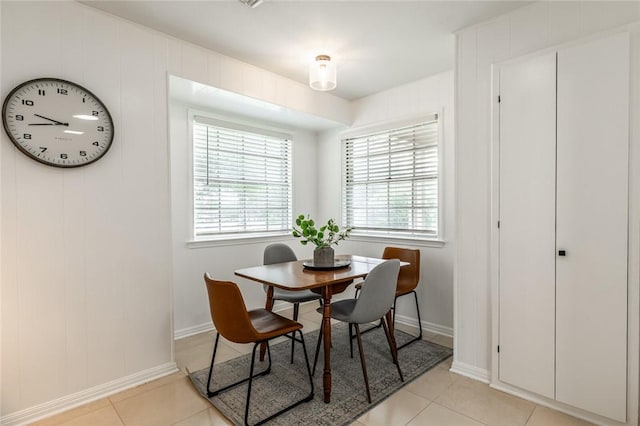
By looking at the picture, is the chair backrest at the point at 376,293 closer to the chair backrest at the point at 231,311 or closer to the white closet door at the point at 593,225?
the chair backrest at the point at 231,311

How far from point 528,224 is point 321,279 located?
4.58 ft

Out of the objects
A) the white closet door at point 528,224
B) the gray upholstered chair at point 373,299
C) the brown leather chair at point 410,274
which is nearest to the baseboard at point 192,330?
the brown leather chair at point 410,274

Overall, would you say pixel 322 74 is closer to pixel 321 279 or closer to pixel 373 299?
pixel 321 279

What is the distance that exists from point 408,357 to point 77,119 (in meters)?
2.99

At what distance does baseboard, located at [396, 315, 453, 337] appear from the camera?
335 cm

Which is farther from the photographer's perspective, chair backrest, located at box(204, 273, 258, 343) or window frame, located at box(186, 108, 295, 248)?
window frame, located at box(186, 108, 295, 248)

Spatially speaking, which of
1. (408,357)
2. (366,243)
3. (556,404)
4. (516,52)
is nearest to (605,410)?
(556,404)

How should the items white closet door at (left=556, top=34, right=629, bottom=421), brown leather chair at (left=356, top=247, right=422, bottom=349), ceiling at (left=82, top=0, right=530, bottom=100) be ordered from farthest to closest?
brown leather chair at (left=356, top=247, right=422, bottom=349) → ceiling at (left=82, top=0, right=530, bottom=100) → white closet door at (left=556, top=34, right=629, bottom=421)

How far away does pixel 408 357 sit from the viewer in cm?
281

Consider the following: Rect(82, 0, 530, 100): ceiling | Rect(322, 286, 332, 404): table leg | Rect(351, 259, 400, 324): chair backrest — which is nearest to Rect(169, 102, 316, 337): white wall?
Rect(82, 0, 530, 100): ceiling

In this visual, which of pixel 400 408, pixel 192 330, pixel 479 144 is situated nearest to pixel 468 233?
pixel 479 144

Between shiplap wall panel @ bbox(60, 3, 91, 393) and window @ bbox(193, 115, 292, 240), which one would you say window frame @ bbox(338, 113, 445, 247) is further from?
shiplap wall panel @ bbox(60, 3, 91, 393)

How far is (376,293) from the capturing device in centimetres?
222

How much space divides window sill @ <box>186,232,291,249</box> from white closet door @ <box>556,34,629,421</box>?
9.43 feet
